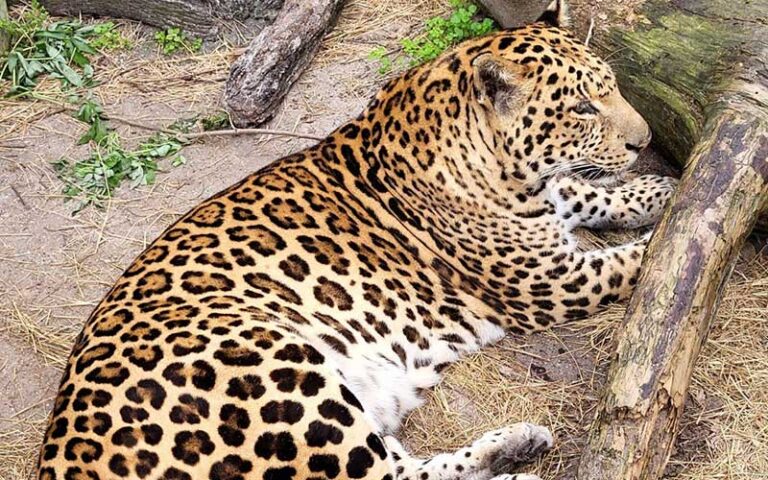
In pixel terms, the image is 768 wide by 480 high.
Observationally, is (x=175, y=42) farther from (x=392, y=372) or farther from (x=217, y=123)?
(x=392, y=372)

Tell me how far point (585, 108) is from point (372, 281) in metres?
1.62

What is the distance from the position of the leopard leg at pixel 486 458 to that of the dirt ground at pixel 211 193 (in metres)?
0.13

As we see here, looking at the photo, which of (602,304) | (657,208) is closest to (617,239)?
(657,208)

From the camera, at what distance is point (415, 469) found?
18.4ft

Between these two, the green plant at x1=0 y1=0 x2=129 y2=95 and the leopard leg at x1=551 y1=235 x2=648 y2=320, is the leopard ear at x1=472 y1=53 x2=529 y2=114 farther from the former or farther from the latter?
the green plant at x1=0 y1=0 x2=129 y2=95

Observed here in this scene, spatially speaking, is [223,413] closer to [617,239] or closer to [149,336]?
[149,336]

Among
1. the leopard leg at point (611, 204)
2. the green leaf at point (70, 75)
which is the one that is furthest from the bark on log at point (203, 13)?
the leopard leg at point (611, 204)

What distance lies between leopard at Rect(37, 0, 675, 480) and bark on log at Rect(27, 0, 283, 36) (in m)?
3.27

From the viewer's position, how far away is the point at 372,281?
230 inches

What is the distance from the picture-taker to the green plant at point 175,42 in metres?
9.23

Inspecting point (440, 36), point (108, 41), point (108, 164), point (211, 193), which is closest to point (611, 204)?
point (440, 36)

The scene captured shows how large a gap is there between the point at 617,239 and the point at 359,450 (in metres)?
2.94

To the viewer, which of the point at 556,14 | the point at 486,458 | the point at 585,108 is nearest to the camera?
the point at 486,458

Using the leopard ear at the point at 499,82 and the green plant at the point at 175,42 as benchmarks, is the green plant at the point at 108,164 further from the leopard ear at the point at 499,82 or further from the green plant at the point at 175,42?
the leopard ear at the point at 499,82
